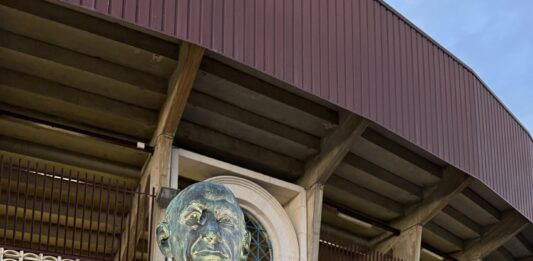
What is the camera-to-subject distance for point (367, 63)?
15.4 meters

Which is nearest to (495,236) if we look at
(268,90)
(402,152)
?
(402,152)

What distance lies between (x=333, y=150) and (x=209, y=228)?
1027cm

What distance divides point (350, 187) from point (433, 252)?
3.44 meters

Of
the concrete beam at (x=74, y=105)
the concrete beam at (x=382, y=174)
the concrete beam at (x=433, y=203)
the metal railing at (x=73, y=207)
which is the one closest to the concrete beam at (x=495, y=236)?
the concrete beam at (x=433, y=203)

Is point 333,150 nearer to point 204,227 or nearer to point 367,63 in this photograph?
point 367,63

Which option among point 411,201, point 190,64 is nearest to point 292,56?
point 190,64

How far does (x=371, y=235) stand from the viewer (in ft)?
64.1

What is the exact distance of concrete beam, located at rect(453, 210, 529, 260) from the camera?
19.5 meters

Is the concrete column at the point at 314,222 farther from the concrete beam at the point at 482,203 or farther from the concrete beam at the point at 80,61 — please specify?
the concrete beam at the point at 482,203

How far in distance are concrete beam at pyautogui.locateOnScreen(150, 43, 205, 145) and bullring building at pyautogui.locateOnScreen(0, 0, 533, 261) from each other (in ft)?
0.07

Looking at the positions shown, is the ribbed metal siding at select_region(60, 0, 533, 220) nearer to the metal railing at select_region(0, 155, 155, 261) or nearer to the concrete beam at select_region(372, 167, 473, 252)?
the concrete beam at select_region(372, 167, 473, 252)

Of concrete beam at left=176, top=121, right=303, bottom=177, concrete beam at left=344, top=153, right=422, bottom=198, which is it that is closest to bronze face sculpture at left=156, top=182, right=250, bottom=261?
concrete beam at left=176, top=121, right=303, bottom=177

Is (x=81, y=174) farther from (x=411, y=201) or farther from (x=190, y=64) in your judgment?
(x=411, y=201)

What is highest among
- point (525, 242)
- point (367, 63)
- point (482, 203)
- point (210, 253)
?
point (367, 63)
